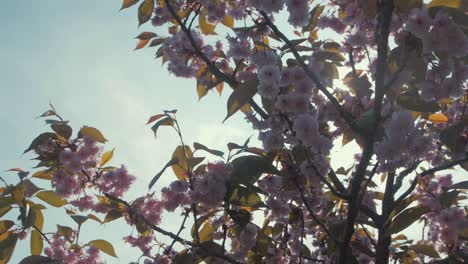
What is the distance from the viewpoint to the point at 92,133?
2.98 meters

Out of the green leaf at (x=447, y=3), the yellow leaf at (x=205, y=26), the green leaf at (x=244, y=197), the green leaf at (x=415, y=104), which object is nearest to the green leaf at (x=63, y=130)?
the green leaf at (x=244, y=197)

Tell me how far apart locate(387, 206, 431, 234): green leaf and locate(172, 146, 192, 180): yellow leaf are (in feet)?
4.22

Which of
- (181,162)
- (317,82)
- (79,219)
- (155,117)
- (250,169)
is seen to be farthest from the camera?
(79,219)

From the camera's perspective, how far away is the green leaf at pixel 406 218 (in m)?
2.04

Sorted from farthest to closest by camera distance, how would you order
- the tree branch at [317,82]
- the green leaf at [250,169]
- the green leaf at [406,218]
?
the green leaf at [250,169], the tree branch at [317,82], the green leaf at [406,218]

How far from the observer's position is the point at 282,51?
271cm

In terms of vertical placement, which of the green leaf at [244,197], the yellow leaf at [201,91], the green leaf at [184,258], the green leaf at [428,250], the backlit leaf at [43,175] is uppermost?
the yellow leaf at [201,91]

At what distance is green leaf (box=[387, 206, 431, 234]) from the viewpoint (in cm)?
204

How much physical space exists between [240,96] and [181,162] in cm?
76

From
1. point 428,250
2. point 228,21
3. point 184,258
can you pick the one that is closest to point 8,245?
point 184,258

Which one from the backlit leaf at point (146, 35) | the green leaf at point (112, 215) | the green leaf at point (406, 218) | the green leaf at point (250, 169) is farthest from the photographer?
the backlit leaf at point (146, 35)

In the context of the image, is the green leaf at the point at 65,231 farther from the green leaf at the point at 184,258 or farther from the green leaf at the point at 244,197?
the green leaf at the point at 244,197

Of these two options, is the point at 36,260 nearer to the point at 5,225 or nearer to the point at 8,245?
the point at 8,245

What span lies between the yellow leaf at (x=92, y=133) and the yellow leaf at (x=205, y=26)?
1.26 meters
